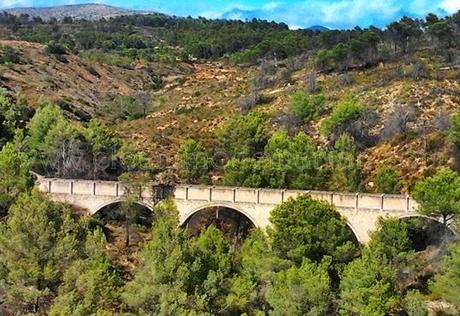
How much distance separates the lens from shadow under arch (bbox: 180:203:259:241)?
1929 inches

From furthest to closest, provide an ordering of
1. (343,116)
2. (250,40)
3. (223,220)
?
1. (250,40)
2. (343,116)
3. (223,220)

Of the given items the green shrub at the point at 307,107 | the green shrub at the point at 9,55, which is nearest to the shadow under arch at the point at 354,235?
the green shrub at the point at 307,107

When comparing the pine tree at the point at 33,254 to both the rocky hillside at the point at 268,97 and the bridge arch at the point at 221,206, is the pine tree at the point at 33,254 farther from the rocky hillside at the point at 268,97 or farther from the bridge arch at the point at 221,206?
the rocky hillside at the point at 268,97

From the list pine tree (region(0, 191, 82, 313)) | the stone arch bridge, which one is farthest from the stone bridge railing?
pine tree (region(0, 191, 82, 313))

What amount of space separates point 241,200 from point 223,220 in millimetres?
3825

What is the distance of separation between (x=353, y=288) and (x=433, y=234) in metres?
12.6

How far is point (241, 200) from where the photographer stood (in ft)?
159

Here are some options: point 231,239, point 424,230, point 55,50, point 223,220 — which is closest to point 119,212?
point 223,220

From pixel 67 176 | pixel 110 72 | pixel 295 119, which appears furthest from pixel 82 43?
pixel 67 176

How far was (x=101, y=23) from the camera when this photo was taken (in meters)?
195

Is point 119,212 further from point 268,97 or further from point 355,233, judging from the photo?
point 268,97

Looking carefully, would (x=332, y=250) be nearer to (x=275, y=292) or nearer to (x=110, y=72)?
(x=275, y=292)

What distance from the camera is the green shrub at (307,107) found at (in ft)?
237

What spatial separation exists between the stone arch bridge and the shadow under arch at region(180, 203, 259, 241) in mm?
165
